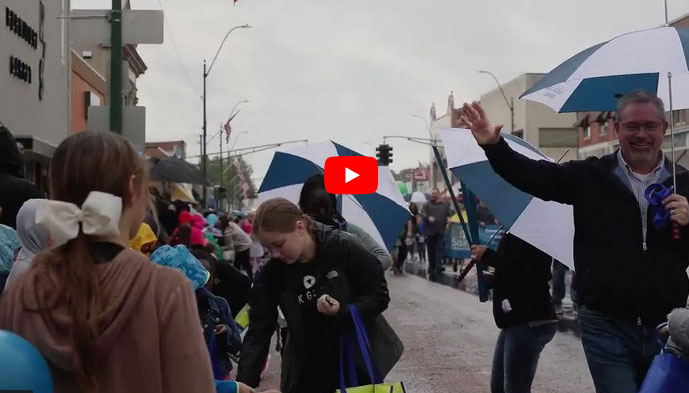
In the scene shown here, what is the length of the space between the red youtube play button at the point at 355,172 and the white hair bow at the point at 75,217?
628 centimetres

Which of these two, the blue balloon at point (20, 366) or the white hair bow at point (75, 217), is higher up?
the white hair bow at point (75, 217)

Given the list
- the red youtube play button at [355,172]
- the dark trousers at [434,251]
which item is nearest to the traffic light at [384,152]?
the dark trousers at [434,251]

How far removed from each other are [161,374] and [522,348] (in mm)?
4026

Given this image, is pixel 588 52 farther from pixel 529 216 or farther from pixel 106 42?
pixel 106 42

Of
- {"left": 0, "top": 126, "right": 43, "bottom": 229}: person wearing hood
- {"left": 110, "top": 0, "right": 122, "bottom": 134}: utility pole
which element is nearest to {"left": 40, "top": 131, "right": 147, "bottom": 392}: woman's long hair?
{"left": 0, "top": 126, "right": 43, "bottom": 229}: person wearing hood

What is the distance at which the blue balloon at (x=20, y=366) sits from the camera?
2.11 meters

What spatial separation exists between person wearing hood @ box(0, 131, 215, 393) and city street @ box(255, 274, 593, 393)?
6713 millimetres

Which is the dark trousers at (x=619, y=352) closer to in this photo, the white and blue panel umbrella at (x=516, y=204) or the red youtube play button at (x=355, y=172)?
the white and blue panel umbrella at (x=516, y=204)

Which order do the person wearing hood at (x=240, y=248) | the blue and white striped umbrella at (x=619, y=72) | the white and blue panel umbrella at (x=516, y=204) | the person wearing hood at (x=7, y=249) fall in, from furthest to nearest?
the person wearing hood at (x=240, y=248), the person wearing hood at (x=7, y=249), the white and blue panel umbrella at (x=516, y=204), the blue and white striped umbrella at (x=619, y=72)

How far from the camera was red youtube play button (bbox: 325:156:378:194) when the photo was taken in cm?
877

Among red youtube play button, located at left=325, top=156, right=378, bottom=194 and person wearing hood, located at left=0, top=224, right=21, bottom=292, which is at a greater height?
red youtube play button, located at left=325, top=156, right=378, bottom=194

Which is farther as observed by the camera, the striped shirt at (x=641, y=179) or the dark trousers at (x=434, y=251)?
the dark trousers at (x=434, y=251)

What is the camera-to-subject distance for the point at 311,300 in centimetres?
459

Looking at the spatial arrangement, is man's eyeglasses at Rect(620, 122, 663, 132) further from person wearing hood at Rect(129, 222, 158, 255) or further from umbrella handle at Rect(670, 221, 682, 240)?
person wearing hood at Rect(129, 222, 158, 255)
